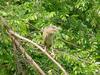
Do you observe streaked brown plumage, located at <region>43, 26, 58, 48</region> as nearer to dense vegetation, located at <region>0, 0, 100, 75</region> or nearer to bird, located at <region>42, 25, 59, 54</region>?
bird, located at <region>42, 25, 59, 54</region>

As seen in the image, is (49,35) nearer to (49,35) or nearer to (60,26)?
(49,35)

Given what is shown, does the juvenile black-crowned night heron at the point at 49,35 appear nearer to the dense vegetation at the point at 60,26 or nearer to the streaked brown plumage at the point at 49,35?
the streaked brown plumage at the point at 49,35

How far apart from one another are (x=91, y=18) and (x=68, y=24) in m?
0.25

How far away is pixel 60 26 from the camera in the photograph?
304cm

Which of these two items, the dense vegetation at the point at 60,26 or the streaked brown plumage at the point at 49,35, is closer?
the streaked brown plumage at the point at 49,35

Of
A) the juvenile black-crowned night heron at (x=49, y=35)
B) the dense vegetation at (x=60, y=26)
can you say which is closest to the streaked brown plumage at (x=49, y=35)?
the juvenile black-crowned night heron at (x=49, y=35)

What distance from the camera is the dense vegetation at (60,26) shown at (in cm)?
248

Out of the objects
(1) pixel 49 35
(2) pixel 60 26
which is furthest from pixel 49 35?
(2) pixel 60 26

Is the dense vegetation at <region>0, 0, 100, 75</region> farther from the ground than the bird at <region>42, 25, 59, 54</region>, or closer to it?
closer to it

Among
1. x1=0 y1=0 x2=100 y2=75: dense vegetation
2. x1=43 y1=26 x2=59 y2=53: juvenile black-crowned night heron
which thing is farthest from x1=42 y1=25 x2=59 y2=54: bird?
x1=0 y1=0 x2=100 y2=75: dense vegetation

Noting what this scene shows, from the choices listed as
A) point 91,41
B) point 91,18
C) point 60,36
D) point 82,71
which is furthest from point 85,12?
point 82,71

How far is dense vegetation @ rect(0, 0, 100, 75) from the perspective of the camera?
97.8 inches

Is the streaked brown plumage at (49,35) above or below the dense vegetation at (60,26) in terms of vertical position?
above

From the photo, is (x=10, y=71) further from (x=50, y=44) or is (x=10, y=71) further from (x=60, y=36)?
(x=50, y=44)
